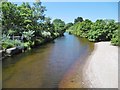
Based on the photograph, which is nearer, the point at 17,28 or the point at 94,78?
the point at 94,78

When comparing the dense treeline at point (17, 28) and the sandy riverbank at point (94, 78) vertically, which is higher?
the dense treeline at point (17, 28)

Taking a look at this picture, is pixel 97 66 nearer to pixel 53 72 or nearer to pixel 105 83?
pixel 53 72

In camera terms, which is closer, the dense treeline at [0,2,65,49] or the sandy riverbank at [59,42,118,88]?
the sandy riverbank at [59,42,118,88]

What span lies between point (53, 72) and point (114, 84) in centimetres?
633

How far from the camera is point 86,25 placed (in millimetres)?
74125

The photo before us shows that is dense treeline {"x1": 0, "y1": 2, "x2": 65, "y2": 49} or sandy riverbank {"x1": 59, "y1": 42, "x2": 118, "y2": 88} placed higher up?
dense treeline {"x1": 0, "y1": 2, "x2": 65, "y2": 49}

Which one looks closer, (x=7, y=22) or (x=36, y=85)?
(x=36, y=85)

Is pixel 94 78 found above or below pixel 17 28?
below

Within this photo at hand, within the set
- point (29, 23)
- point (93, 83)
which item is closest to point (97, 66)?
point (93, 83)

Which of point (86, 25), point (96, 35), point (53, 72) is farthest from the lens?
point (86, 25)

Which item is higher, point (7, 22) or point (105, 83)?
point (7, 22)

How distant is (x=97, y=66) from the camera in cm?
2103

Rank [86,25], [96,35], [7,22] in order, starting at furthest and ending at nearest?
1. [86,25]
2. [96,35]
3. [7,22]

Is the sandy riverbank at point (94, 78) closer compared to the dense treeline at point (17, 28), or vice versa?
the sandy riverbank at point (94, 78)
